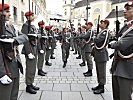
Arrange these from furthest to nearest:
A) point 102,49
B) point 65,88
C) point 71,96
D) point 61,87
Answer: point 61,87
point 65,88
point 102,49
point 71,96

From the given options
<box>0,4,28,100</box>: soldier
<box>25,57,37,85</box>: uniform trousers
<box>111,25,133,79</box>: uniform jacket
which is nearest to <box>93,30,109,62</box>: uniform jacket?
<box>25,57,37,85</box>: uniform trousers

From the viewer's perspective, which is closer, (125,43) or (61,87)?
(125,43)

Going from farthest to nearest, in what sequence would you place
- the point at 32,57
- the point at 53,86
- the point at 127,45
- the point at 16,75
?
1. the point at 53,86
2. the point at 32,57
3. the point at 16,75
4. the point at 127,45

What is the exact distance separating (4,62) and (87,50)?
527cm

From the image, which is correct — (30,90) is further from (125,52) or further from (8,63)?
(125,52)

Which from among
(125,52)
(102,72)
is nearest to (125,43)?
(125,52)

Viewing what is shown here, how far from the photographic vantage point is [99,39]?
5910 millimetres

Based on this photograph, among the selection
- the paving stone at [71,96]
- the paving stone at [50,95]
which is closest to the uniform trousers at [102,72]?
the paving stone at [71,96]

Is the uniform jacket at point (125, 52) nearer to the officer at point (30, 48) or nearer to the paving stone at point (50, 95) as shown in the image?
the paving stone at point (50, 95)

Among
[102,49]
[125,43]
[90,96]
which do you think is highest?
[125,43]

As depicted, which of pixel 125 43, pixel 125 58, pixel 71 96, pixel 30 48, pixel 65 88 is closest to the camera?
pixel 125 43

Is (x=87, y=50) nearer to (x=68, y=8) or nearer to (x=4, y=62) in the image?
(x=4, y=62)

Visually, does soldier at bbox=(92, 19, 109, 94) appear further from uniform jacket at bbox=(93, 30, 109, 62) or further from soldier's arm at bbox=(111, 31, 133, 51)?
soldier's arm at bbox=(111, 31, 133, 51)

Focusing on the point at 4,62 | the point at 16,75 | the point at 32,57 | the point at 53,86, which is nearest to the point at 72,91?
the point at 53,86
